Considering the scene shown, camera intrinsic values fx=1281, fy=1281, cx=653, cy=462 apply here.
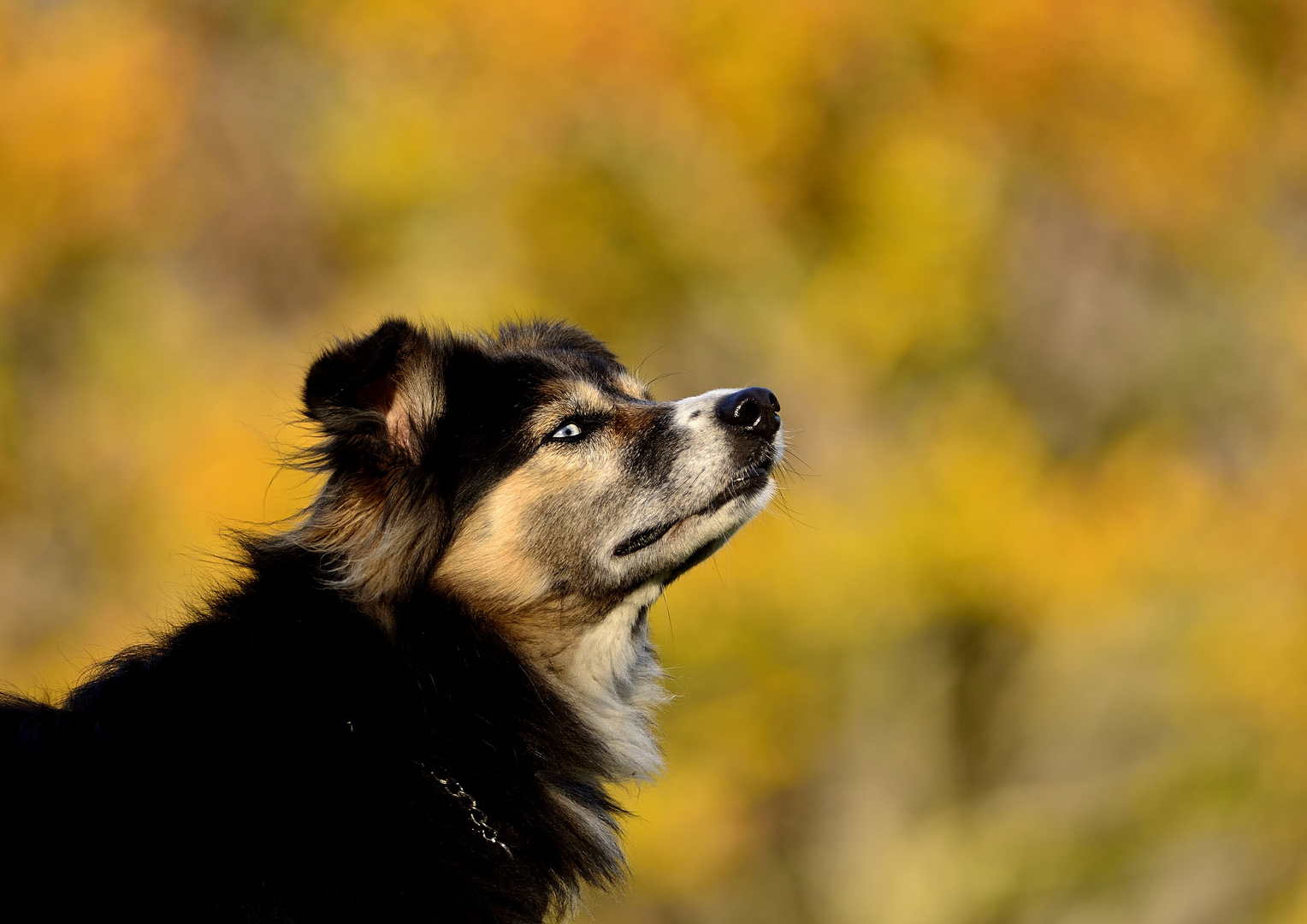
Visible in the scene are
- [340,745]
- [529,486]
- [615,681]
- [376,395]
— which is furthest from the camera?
[615,681]

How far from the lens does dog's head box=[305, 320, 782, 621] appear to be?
4.12m

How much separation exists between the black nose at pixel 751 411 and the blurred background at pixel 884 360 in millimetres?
5833

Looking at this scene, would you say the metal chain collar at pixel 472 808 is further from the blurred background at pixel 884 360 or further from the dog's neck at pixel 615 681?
the blurred background at pixel 884 360

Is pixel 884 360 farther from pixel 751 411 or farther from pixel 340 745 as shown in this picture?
pixel 340 745

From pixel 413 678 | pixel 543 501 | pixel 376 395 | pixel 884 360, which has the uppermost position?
pixel 884 360

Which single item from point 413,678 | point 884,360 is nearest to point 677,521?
point 413,678

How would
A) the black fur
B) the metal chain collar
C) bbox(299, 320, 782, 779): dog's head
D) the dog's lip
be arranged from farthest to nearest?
the dog's lip < bbox(299, 320, 782, 779): dog's head < the metal chain collar < the black fur

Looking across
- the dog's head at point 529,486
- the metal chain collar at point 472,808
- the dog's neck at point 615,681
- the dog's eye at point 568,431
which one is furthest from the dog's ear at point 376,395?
the metal chain collar at point 472,808

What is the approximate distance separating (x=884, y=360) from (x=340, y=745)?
8388mm

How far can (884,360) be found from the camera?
11.3 meters

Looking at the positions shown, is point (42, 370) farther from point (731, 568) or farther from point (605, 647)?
point (605, 647)

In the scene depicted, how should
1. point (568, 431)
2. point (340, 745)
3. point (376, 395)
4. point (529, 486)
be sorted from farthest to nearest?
1. point (568, 431)
2. point (529, 486)
3. point (376, 395)
4. point (340, 745)

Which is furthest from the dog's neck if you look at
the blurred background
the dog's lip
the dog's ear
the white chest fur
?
the blurred background

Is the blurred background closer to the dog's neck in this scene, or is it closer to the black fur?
the dog's neck
